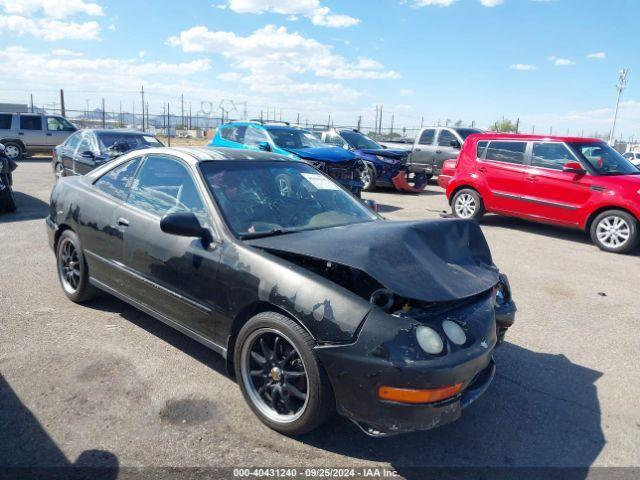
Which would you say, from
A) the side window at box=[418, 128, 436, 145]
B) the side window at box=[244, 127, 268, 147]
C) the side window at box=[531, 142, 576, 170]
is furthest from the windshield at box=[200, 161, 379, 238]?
the side window at box=[418, 128, 436, 145]

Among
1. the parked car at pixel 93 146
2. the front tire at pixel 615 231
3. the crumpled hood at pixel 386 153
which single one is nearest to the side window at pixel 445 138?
the crumpled hood at pixel 386 153

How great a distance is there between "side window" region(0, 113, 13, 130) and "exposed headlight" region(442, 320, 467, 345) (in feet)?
71.0

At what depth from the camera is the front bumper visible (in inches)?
96.8

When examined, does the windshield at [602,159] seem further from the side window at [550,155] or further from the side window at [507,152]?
the side window at [507,152]

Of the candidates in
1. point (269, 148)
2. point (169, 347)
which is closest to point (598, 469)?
point (169, 347)

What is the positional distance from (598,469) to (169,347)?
118 inches

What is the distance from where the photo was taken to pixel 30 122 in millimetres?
19891

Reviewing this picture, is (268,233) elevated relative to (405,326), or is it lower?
elevated

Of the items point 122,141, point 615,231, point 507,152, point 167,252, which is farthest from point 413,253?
point 122,141

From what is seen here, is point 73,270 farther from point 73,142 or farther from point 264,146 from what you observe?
point 73,142

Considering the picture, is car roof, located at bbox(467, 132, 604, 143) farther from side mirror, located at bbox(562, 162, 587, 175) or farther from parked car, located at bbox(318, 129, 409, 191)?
parked car, located at bbox(318, 129, 409, 191)

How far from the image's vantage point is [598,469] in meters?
2.74

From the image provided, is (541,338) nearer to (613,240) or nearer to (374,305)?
(374,305)

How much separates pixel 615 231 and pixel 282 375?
715 centimetres
